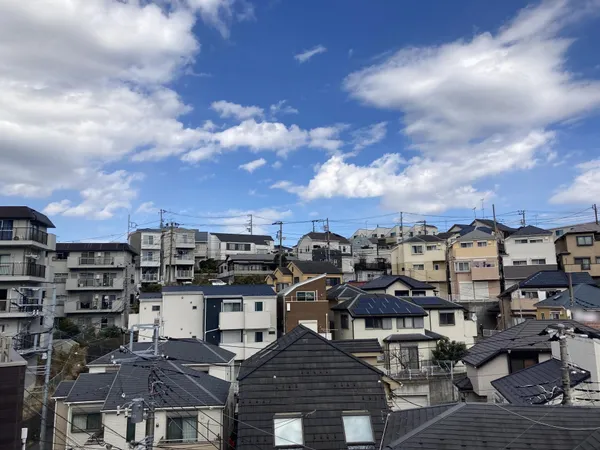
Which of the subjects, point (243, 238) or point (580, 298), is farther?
point (243, 238)

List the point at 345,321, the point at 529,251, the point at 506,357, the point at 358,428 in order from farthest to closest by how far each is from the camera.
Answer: the point at 529,251, the point at 345,321, the point at 506,357, the point at 358,428

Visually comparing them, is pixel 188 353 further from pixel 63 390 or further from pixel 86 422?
pixel 86 422

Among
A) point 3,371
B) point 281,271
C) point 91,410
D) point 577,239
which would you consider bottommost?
point 91,410

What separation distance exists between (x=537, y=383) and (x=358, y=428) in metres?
6.26

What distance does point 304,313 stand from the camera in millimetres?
33156

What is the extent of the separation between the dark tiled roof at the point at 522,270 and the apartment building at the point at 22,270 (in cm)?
4598

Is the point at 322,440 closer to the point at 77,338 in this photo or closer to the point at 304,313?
the point at 304,313

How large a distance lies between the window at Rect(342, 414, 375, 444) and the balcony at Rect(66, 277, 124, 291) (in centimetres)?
3648

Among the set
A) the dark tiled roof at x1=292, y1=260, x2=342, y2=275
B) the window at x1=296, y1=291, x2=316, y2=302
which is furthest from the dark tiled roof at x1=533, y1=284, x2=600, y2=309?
the dark tiled roof at x1=292, y1=260, x2=342, y2=275

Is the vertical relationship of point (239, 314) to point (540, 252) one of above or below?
below

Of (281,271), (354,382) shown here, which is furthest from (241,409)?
(281,271)

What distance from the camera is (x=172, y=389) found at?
1677cm

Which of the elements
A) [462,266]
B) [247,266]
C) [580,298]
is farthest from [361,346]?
[247,266]

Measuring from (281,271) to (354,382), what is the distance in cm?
3240
